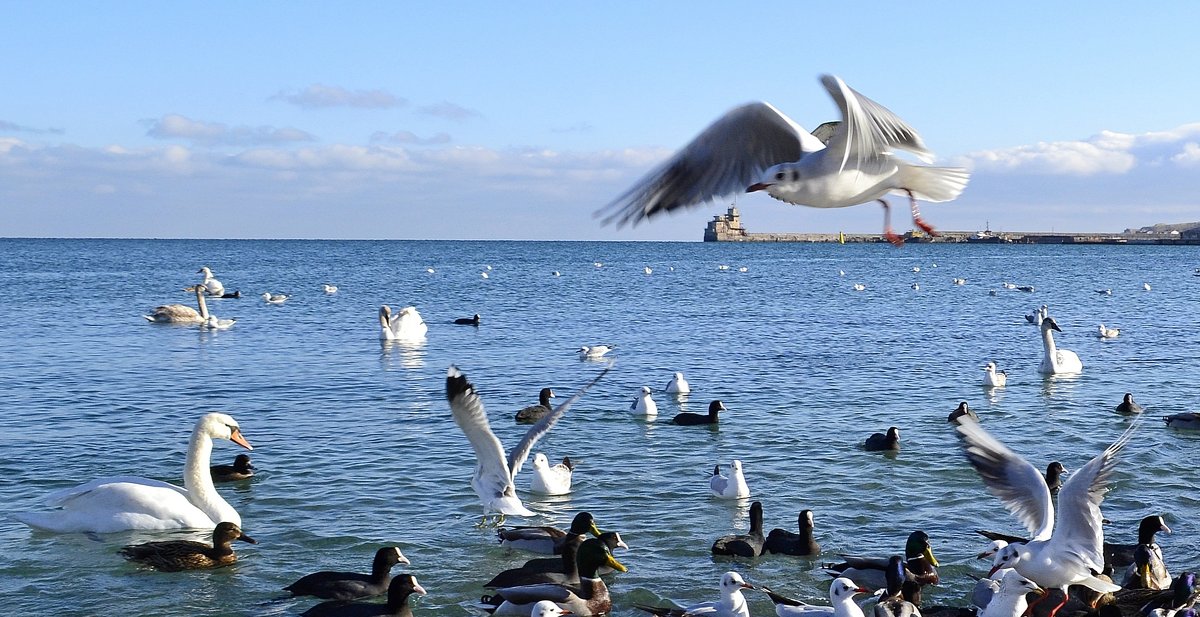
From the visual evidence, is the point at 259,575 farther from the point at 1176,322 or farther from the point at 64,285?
the point at 64,285

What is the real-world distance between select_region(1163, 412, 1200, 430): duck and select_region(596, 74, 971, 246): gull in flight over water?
39.8 ft

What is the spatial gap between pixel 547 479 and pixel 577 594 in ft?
12.1

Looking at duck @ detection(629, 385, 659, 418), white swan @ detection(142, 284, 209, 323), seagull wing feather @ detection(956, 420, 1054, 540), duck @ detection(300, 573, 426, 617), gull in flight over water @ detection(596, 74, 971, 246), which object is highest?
gull in flight over water @ detection(596, 74, 971, 246)

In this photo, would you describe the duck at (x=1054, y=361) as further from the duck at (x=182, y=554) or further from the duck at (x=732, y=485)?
the duck at (x=182, y=554)

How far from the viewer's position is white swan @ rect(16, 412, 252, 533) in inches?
422

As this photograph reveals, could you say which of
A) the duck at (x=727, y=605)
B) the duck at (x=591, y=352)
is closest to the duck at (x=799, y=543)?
the duck at (x=727, y=605)

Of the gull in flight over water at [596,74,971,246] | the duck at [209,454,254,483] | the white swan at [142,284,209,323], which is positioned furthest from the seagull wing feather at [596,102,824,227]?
the white swan at [142,284,209,323]

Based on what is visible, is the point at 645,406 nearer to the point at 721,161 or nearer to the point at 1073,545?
the point at 1073,545

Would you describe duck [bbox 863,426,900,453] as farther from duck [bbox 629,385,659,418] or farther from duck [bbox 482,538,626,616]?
duck [bbox 482,538,626,616]

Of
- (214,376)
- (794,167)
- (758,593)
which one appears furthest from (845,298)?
(794,167)

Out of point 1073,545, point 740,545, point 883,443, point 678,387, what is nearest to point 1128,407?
point 883,443

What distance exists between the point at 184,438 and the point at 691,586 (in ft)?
28.5

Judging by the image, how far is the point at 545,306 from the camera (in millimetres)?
43625

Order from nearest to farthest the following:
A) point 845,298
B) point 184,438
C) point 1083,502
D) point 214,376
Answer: point 1083,502, point 184,438, point 214,376, point 845,298
